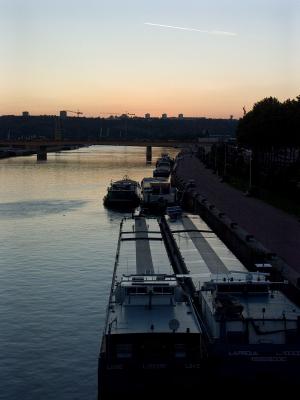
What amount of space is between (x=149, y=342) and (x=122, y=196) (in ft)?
180

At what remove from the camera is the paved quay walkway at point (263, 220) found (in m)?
38.6

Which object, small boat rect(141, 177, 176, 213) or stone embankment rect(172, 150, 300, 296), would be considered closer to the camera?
stone embankment rect(172, 150, 300, 296)

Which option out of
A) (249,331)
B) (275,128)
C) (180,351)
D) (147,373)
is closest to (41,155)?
(275,128)

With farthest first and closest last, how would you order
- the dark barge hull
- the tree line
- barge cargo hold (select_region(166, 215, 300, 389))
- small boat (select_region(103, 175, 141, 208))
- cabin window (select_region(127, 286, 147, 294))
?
the tree line, small boat (select_region(103, 175, 141, 208)), cabin window (select_region(127, 286, 147, 294)), barge cargo hold (select_region(166, 215, 300, 389)), the dark barge hull

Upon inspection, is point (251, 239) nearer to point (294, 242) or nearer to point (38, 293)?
point (294, 242)

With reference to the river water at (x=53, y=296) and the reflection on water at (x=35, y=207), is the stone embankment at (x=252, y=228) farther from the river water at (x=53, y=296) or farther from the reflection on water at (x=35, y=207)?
the reflection on water at (x=35, y=207)

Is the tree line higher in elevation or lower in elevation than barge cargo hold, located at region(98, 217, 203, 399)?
higher

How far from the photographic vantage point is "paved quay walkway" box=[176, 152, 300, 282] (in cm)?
3862

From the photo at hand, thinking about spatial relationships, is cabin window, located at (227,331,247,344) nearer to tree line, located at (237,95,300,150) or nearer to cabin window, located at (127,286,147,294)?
cabin window, located at (127,286,147,294)

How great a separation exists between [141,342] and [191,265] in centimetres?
1154

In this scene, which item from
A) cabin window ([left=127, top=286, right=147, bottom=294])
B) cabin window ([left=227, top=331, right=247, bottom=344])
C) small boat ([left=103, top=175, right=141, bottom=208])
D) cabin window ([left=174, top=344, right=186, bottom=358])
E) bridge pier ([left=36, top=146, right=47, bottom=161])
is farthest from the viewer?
bridge pier ([left=36, top=146, right=47, bottom=161])

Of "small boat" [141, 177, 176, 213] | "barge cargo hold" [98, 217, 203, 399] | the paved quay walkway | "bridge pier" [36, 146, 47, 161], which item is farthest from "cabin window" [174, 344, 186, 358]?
"bridge pier" [36, 146, 47, 161]

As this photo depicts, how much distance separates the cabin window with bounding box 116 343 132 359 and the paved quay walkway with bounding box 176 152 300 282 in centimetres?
1362

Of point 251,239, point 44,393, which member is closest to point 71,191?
point 251,239
